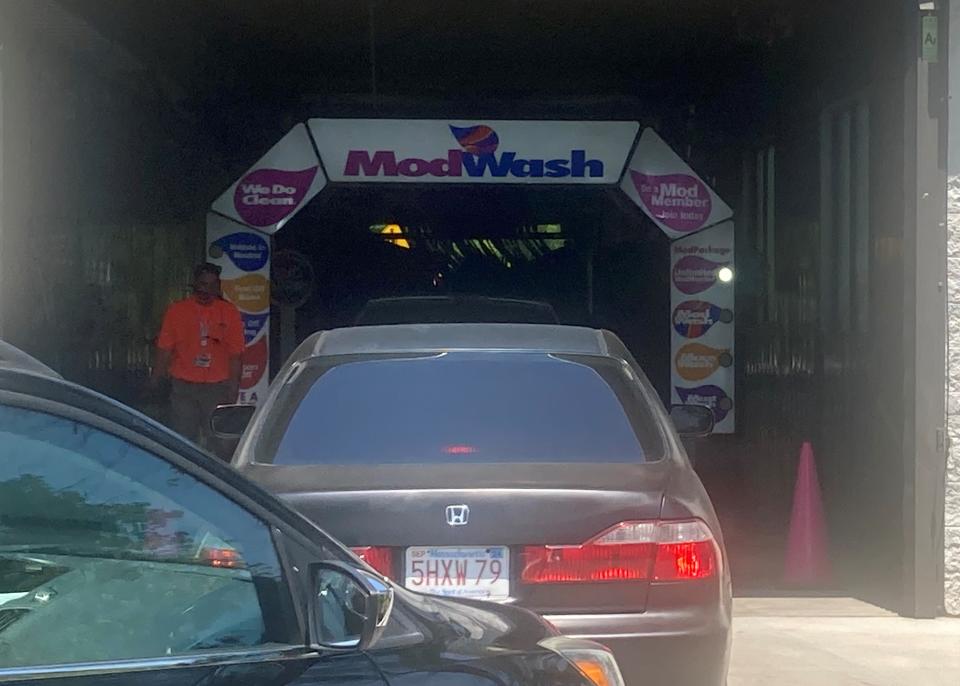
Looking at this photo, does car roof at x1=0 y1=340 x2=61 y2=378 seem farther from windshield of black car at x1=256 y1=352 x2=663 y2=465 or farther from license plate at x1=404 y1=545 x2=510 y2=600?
windshield of black car at x1=256 y1=352 x2=663 y2=465

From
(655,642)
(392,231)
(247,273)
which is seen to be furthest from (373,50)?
(655,642)

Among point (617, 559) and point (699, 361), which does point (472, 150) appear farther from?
point (617, 559)

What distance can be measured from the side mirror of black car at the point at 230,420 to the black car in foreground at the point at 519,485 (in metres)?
1.01

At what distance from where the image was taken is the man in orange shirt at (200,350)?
1095cm

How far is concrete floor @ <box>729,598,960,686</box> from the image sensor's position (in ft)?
22.4

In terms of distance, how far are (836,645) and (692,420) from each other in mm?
1746

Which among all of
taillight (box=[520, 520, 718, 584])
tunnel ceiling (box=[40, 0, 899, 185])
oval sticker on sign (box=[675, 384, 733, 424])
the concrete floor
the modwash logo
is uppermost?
tunnel ceiling (box=[40, 0, 899, 185])

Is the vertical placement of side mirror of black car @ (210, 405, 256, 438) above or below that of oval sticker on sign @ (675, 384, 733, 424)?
above

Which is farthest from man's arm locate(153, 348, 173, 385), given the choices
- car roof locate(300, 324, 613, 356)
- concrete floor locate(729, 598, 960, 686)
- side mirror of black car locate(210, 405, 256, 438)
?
car roof locate(300, 324, 613, 356)

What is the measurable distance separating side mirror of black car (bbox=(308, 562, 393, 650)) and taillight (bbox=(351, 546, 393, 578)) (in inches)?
77.2

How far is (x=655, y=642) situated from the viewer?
4.52 metres

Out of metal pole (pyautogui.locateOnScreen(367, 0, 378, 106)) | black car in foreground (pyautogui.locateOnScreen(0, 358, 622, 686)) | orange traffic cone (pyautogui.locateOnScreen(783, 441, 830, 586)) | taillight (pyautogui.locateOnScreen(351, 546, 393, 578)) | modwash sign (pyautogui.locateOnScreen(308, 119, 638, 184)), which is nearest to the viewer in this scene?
black car in foreground (pyautogui.locateOnScreen(0, 358, 622, 686))

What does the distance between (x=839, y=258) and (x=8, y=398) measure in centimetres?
893

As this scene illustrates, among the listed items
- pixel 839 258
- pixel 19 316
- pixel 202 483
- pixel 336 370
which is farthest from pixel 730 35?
pixel 202 483
